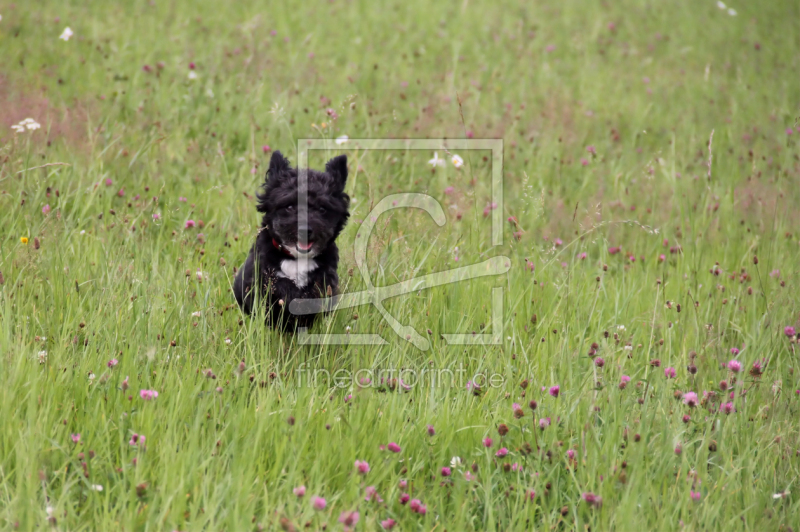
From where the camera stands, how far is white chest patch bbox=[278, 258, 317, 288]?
15.0 feet

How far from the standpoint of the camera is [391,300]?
4.96 meters

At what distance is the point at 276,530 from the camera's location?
2846 millimetres

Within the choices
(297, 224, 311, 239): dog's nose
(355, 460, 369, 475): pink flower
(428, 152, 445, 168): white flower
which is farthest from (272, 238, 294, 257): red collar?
(428, 152, 445, 168): white flower

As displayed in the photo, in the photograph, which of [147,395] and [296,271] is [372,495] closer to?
[147,395]

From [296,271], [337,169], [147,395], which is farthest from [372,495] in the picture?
[337,169]

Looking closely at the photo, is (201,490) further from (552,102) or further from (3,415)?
(552,102)

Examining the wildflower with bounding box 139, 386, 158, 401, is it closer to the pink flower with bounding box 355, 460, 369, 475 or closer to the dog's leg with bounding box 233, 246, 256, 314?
the pink flower with bounding box 355, 460, 369, 475

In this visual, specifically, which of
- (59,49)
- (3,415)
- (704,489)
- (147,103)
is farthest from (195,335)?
(59,49)

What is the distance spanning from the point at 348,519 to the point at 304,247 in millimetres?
2275

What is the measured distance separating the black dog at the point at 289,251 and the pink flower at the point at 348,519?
75.9 inches

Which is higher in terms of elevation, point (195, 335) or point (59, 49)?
point (59, 49)

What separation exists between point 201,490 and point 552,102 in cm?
748

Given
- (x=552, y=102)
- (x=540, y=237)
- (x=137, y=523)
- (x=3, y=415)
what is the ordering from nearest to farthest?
1. (x=137, y=523)
2. (x=3, y=415)
3. (x=540, y=237)
4. (x=552, y=102)

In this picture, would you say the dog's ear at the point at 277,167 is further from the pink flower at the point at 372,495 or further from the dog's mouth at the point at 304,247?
the pink flower at the point at 372,495
